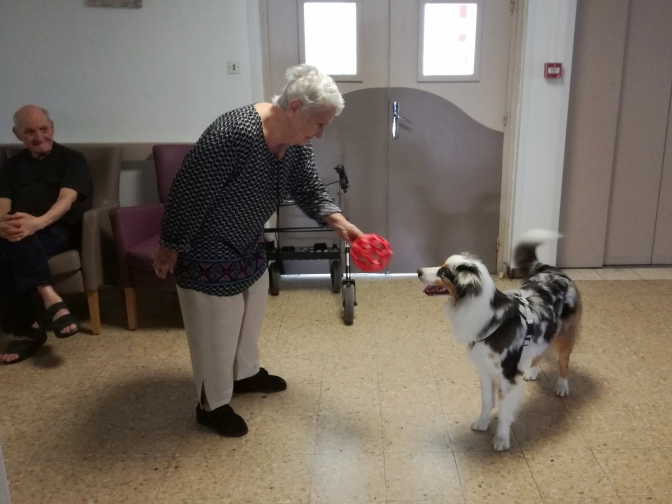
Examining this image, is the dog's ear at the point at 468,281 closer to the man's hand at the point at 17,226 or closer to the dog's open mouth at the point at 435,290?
the dog's open mouth at the point at 435,290

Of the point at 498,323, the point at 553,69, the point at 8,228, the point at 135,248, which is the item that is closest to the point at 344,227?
the point at 498,323

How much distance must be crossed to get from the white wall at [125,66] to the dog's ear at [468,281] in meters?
2.27

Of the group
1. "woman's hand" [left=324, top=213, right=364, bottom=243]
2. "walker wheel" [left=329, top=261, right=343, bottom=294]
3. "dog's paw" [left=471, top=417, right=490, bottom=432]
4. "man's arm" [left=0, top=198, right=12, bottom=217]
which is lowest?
"dog's paw" [left=471, top=417, right=490, bottom=432]

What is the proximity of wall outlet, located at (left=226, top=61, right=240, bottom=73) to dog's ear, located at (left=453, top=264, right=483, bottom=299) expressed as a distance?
7.63 feet

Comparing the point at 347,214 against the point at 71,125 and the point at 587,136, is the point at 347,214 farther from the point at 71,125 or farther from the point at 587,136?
the point at 71,125

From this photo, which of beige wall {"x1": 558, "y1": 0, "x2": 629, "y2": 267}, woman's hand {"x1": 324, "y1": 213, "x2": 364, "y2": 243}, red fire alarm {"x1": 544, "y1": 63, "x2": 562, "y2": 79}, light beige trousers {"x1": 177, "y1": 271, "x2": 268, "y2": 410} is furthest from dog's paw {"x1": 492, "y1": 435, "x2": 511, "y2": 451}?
red fire alarm {"x1": 544, "y1": 63, "x2": 562, "y2": 79}

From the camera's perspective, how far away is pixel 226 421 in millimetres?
2145

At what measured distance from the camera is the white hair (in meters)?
1.77

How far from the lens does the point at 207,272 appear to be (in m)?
1.94

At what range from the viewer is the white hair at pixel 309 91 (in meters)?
1.77

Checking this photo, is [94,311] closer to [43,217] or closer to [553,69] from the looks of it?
[43,217]

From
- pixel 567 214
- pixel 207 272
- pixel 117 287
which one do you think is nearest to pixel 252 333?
pixel 207 272

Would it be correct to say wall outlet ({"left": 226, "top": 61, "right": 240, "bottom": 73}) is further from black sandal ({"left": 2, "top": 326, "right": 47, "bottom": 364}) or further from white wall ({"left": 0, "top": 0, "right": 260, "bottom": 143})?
black sandal ({"left": 2, "top": 326, "right": 47, "bottom": 364})

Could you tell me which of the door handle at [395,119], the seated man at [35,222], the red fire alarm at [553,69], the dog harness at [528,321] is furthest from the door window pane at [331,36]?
the dog harness at [528,321]
